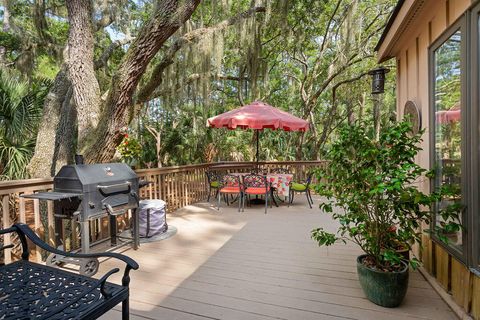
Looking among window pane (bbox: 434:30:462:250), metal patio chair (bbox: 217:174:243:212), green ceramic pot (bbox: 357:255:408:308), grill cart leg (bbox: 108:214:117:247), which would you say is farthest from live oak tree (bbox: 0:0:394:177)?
green ceramic pot (bbox: 357:255:408:308)

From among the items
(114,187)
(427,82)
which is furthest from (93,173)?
(427,82)

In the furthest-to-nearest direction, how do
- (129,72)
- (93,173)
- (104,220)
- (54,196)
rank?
(104,220)
(129,72)
(93,173)
(54,196)

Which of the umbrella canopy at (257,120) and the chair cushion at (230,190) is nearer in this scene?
the umbrella canopy at (257,120)

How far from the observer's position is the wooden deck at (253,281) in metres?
2.00

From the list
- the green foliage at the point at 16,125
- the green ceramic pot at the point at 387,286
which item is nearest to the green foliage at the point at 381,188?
the green ceramic pot at the point at 387,286

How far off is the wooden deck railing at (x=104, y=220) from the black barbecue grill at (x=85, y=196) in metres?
0.26

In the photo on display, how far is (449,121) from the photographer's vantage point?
86.6 inches

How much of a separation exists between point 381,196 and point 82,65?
3888 mm

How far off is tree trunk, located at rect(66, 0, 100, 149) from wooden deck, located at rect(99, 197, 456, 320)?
1.87m

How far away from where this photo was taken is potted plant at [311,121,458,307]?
6.48ft

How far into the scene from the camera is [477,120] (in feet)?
5.71

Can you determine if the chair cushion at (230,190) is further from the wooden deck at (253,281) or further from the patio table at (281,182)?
the wooden deck at (253,281)

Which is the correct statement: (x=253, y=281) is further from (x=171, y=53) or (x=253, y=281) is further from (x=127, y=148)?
(x=171, y=53)

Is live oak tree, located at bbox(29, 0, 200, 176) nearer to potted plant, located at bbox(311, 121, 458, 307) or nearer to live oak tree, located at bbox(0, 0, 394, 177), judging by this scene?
live oak tree, located at bbox(0, 0, 394, 177)
